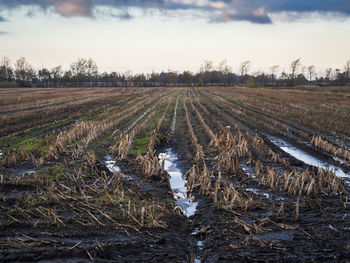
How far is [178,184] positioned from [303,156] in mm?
6172

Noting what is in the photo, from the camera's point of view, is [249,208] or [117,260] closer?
[117,260]

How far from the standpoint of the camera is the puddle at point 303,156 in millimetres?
9814

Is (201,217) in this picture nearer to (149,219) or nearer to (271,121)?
(149,219)

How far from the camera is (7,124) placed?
17.3m

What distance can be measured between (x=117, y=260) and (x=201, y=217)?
2418 mm

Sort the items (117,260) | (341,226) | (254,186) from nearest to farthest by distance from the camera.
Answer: (117,260), (341,226), (254,186)

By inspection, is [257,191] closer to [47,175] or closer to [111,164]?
[111,164]

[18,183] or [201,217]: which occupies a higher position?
[18,183]

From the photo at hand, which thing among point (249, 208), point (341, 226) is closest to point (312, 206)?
point (341, 226)

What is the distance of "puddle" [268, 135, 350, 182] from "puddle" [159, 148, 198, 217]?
4.70m

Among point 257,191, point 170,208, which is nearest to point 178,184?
point 170,208

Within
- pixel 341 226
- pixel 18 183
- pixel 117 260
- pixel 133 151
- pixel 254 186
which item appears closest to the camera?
pixel 117 260

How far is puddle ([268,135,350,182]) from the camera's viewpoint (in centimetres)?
→ 981

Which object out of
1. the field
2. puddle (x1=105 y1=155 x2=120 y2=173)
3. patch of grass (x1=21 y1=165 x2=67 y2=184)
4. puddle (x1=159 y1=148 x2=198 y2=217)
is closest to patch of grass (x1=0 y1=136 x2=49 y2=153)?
the field
